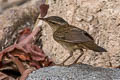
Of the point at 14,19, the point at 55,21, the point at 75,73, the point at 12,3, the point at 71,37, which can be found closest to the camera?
the point at 75,73

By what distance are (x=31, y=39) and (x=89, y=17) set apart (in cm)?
165

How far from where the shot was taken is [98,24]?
8.55 meters

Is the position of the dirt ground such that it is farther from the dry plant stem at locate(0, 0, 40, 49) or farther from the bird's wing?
the dry plant stem at locate(0, 0, 40, 49)

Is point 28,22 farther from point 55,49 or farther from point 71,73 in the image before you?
point 71,73

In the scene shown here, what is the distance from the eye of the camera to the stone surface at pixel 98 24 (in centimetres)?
838

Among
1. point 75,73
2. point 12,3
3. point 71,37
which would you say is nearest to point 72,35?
point 71,37

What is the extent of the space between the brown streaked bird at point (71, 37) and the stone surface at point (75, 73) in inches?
14.6

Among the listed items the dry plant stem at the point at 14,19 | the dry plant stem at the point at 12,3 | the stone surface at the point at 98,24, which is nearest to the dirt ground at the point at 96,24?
the stone surface at the point at 98,24

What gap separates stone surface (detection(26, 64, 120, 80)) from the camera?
269 inches

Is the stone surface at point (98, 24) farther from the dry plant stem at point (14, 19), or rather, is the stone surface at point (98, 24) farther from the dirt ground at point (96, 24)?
the dry plant stem at point (14, 19)

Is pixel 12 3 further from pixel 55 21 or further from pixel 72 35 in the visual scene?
pixel 72 35

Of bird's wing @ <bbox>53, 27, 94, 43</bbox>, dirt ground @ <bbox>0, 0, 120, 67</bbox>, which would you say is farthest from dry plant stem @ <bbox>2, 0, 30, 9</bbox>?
bird's wing @ <bbox>53, 27, 94, 43</bbox>

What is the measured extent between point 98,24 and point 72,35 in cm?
119

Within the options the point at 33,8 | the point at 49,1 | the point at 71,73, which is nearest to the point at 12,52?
the point at 49,1
